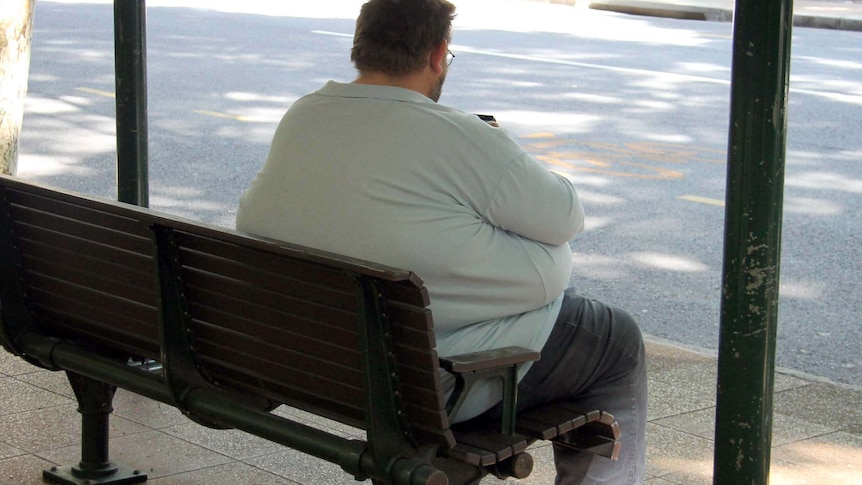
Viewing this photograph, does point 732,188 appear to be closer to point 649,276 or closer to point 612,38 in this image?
point 649,276

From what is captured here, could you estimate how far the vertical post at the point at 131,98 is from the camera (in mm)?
4188

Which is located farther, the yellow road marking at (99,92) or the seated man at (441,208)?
the yellow road marking at (99,92)

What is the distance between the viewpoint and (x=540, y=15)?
20.4 meters

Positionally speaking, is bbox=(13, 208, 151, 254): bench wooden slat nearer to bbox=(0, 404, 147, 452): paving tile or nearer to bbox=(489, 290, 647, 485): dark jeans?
bbox=(0, 404, 147, 452): paving tile

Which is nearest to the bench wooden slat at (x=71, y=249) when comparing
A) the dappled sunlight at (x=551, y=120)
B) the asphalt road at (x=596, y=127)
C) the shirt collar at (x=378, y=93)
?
the shirt collar at (x=378, y=93)

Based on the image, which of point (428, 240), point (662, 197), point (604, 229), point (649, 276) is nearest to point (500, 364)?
point (428, 240)

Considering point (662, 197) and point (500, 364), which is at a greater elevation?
point (500, 364)

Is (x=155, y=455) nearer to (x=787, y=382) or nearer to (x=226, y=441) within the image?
(x=226, y=441)

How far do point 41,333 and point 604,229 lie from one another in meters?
4.51

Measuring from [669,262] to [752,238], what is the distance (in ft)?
14.1

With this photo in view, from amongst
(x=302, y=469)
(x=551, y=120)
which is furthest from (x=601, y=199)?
(x=302, y=469)

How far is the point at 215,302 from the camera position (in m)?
2.95

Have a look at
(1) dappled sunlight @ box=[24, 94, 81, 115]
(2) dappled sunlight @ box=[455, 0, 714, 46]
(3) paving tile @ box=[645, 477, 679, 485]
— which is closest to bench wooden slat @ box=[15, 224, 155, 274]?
(3) paving tile @ box=[645, 477, 679, 485]

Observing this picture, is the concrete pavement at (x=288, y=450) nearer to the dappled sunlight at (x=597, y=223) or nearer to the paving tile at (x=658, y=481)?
the paving tile at (x=658, y=481)
